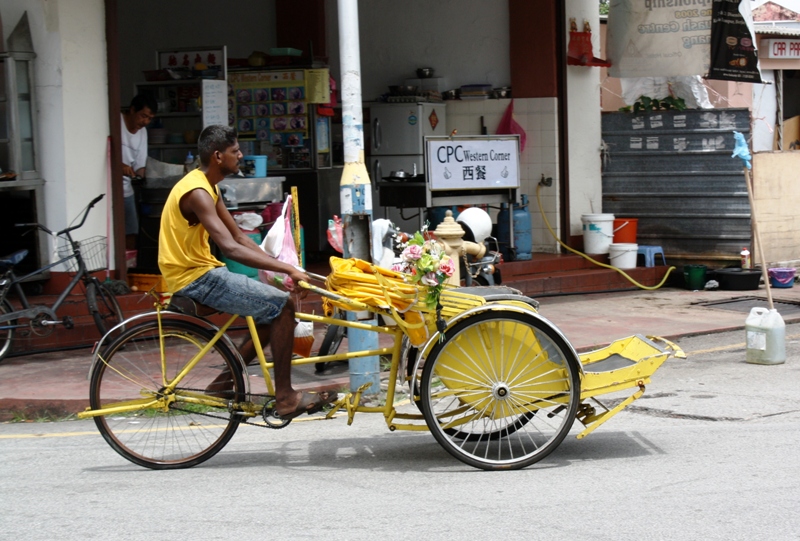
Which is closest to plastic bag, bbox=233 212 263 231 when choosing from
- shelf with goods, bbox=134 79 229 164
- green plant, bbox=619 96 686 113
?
shelf with goods, bbox=134 79 229 164

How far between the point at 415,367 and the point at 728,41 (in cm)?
933

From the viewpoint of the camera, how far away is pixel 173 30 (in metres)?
16.3

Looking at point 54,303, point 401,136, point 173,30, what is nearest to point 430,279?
point 54,303

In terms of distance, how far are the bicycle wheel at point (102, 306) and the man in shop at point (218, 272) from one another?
3.55 meters

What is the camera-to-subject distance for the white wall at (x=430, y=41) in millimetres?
14727

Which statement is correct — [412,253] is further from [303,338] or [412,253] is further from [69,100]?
[69,100]

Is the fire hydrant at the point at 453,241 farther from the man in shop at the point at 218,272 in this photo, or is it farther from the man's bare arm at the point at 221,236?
the man's bare arm at the point at 221,236

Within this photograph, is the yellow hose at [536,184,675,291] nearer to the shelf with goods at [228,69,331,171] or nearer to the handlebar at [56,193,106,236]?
the shelf with goods at [228,69,331,171]

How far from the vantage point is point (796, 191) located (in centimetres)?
1435

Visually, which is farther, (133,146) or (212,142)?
(133,146)

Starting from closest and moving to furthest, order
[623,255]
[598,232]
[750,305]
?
[750,305]
[623,255]
[598,232]

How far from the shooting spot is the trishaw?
Result: 574cm

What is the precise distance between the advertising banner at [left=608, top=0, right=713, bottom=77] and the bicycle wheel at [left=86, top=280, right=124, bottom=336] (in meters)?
7.95

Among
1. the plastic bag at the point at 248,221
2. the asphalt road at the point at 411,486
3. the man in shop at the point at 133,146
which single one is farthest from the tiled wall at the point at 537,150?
the asphalt road at the point at 411,486
